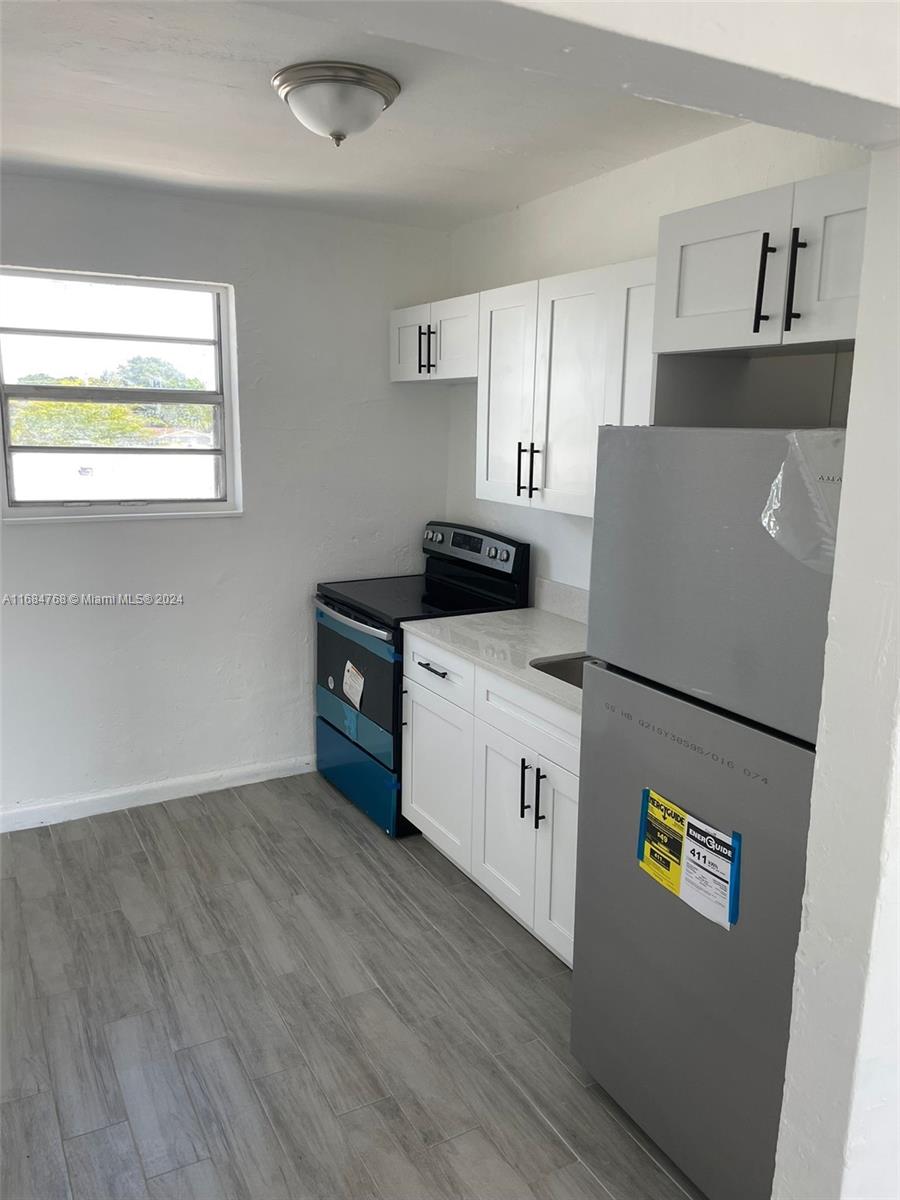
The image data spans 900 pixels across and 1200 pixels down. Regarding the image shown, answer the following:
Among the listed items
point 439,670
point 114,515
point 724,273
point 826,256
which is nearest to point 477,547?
point 439,670

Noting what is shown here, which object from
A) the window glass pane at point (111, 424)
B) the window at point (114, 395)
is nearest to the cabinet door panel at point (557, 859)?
the window at point (114, 395)

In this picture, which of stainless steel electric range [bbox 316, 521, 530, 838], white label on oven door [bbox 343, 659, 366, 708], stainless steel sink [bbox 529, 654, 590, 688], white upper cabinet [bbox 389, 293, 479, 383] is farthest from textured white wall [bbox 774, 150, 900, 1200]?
white label on oven door [bbox 343, 659, 366, 708]

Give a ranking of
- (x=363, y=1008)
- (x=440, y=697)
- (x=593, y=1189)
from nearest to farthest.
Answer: (x=593, y=1189), (x=363, y=1008), (x=440, y=697)

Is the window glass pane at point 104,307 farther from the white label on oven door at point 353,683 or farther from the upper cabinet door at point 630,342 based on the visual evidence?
the upper cabinet door at point 630,342

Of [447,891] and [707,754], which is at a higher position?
[707,754]

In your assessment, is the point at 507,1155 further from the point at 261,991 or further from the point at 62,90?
the point at 62,90

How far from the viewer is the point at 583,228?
307 centimetres

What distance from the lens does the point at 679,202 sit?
8.76 feet

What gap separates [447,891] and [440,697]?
68cm

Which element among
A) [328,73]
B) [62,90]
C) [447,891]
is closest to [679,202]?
[328,73]

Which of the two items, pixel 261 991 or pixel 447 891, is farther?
pixel 447 891

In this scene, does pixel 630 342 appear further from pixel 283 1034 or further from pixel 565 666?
pixel 283 1034

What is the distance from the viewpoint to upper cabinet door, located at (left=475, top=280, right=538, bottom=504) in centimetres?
295

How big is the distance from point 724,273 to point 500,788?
1609mm
